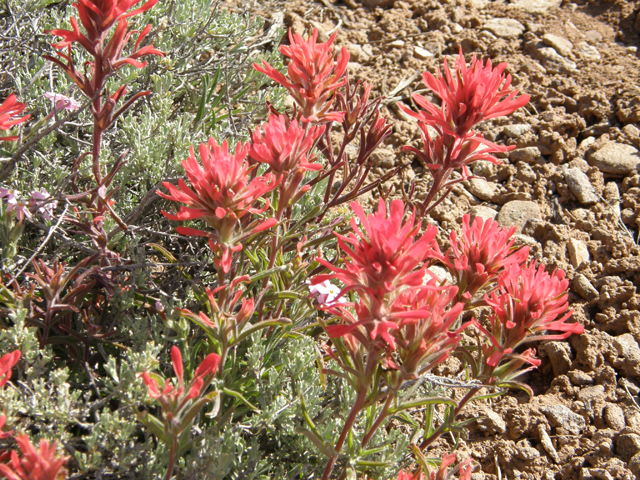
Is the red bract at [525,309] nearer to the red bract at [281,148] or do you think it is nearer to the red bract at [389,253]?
the red bract at [389,253]

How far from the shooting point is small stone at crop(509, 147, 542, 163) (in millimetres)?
2988

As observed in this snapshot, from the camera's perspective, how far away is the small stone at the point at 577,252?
8.51 feet

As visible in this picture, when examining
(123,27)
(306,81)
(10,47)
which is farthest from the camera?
(10,47)

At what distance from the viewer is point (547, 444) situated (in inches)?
82.2

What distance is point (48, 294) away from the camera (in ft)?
5.26

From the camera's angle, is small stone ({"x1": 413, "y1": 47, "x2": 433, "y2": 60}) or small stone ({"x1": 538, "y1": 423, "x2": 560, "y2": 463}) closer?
small stone ({"x1": 538, "y1": 423, "x2": 560, "y2": 463})

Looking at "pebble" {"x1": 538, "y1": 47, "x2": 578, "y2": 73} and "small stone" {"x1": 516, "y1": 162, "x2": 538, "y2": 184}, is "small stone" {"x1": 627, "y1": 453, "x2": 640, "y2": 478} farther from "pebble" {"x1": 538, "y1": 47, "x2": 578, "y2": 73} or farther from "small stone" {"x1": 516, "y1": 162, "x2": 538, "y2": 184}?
"pebble" {"x1": 538, "y1": 47, "x2": 578, "y2": 73}

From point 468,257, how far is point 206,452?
37.4 inches

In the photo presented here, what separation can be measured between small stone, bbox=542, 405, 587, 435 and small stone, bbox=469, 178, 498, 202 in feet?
3.82

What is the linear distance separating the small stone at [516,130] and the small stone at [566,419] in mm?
1560

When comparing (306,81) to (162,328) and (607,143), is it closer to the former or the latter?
(162,328)

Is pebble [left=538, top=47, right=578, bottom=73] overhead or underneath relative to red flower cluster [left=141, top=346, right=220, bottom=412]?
overhead

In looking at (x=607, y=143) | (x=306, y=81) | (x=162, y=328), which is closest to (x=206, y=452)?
(x=162, y=328)

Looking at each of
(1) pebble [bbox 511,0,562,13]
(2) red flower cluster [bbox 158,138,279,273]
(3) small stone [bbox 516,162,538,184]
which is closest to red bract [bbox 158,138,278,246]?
(2) red flower cluster [bbox 158,138,279,273]
